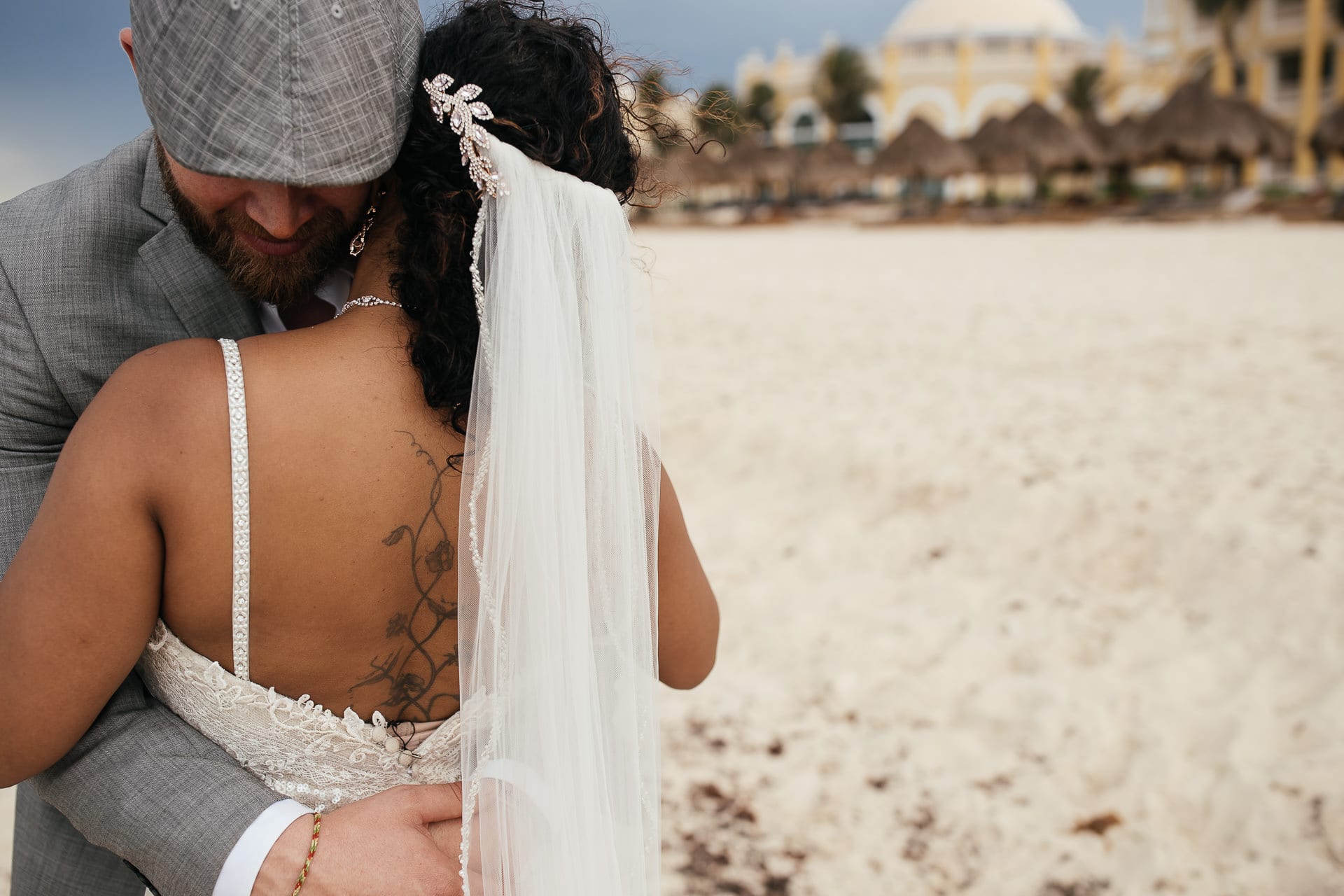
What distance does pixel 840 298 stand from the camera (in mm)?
9977

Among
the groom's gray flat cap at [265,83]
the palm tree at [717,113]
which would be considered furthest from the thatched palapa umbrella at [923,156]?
the groom's gray flat cap at [265,83]

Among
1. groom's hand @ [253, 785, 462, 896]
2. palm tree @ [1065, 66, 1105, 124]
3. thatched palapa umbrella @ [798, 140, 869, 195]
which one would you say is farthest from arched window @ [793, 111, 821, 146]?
groom's hand @ [253, 785, 462, 896]

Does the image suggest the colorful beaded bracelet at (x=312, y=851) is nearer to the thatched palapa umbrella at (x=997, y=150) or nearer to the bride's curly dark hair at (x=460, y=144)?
the bride's curly dark hair at (x=460, y=144)

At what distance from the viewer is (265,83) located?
932 mm

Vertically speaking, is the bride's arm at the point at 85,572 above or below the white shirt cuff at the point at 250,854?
above

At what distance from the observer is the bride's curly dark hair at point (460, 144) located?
3.50 feet

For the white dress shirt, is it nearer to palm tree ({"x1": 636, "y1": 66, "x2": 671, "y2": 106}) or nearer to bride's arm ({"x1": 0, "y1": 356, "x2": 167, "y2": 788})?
bride's arm ({"x1": 0, "y1": 356, "x2": 167, "y2": 788})

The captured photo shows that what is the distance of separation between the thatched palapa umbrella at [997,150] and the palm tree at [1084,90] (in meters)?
13.3

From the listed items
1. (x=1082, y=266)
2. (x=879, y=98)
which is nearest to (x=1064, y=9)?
(x=879, y=98)

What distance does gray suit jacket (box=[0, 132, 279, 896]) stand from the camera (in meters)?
1.04

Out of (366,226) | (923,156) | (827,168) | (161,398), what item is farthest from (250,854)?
(827,168)

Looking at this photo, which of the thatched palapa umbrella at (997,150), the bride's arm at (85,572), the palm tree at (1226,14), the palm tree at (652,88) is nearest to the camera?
the bride's arm at (85,572)

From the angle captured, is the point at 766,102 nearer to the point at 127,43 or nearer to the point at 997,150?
the point at 997,150

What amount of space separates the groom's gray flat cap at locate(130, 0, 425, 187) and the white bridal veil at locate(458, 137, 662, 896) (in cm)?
15
